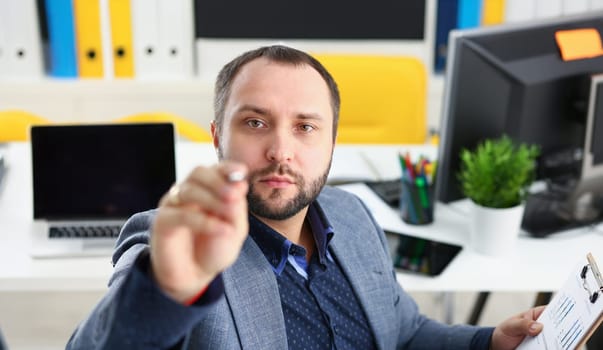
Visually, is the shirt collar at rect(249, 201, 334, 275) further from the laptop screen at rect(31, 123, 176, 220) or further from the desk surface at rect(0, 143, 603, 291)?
the laptop screen at rect(31, 123, 176, 220)

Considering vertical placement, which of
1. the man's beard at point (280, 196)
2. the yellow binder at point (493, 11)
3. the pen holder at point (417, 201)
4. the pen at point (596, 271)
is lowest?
the pen holder at point (417, 201)

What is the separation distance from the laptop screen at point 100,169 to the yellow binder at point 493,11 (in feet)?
6.67

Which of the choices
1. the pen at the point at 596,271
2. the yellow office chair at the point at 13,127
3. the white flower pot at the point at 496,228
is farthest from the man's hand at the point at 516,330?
the yellow office chair at the point at 13,127

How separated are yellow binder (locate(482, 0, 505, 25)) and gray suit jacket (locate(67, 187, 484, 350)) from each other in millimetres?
2109

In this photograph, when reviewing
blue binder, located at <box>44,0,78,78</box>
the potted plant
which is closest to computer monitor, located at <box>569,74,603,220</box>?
the potted plant

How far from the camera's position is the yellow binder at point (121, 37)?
3146 millimetres

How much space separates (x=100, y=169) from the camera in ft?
5.92

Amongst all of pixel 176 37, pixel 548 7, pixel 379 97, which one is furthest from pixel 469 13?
pixel 176 37

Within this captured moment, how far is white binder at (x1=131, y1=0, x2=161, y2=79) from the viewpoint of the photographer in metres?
3.18

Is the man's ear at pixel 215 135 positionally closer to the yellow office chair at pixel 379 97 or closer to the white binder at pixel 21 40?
the yellow office chair at pixel 379 97

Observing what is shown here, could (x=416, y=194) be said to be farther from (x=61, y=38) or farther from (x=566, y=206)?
(x=61, y=38)

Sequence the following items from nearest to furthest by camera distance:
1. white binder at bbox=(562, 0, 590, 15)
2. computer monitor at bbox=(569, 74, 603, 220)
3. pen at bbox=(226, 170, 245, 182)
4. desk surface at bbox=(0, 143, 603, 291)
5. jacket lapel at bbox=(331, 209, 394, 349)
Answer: pen at bbox=(226, 170, 245, 182) → jacket lapel at bbox=(331, 209, 394, 349) → desk surface at bbox=(0, 143, 603, 291) → computer monitor at bbox=(569, 74, 603, 220) → white binder at bbox=(562, 0, 590, 15)

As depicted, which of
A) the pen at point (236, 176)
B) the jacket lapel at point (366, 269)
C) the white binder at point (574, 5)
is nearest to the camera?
the pen at point (236, 176)

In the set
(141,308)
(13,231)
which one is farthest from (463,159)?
(141,308)
